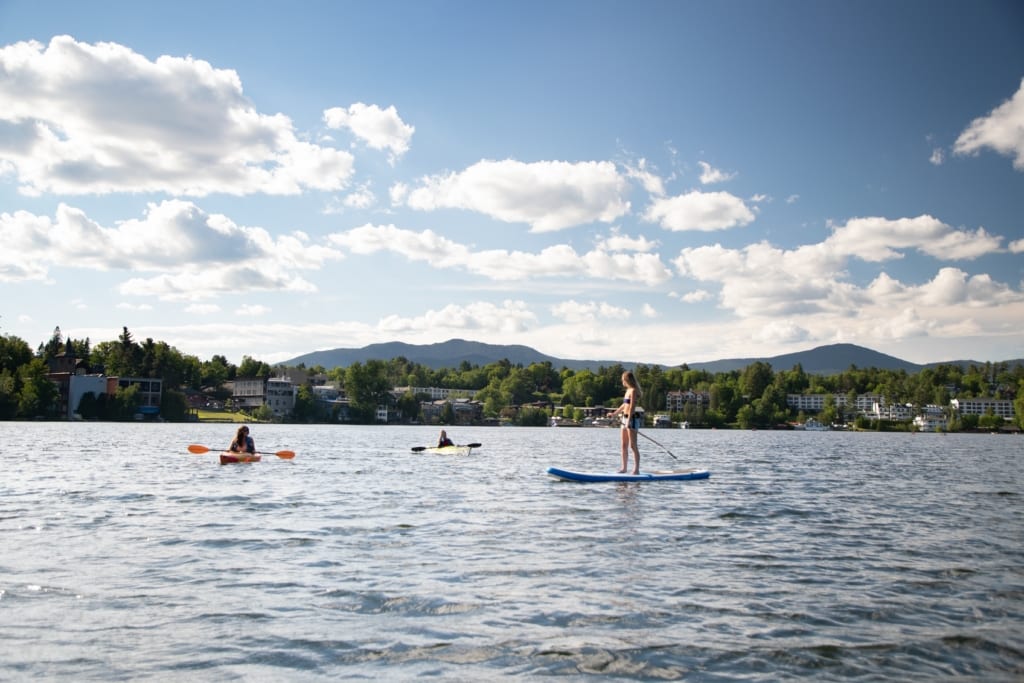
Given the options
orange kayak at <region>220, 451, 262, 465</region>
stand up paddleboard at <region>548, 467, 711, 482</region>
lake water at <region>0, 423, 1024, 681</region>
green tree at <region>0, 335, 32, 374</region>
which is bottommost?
orange kayak at <region>220, 451, 262, 465</region>

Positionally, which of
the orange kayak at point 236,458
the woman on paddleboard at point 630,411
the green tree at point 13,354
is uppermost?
the green tree at point 13,354

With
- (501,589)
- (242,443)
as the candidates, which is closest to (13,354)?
(242,443)

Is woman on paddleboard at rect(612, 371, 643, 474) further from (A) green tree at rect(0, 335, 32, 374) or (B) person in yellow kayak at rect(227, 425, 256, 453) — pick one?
(A) green tree at rect(0, 335, 32, 374)

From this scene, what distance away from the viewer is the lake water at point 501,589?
308 inches

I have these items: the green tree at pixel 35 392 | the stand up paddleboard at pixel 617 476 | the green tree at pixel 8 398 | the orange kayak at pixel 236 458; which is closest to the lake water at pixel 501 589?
the stand up paddleboard at pixel 617 476

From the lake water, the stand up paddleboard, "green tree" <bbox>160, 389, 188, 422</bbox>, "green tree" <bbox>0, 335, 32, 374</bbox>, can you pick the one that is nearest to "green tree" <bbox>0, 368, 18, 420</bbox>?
"green tree" <bbox>0, 335, 32, 374</bbox>

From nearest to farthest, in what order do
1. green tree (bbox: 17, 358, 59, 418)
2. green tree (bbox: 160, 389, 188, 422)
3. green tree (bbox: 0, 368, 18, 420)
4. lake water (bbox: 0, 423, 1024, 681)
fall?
lake water (bbox: 0, 423, 1024, 681)
green tree (bbox: 0, 368, 18, 420)
green tree (bbox: 17, 358, 59, 418)
green tree (bbox: 160, 389, 188, 422)

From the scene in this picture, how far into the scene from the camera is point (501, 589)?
1066 centimetres

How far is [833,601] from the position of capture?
34.1 feet

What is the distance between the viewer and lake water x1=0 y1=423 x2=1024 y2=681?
7.82 m

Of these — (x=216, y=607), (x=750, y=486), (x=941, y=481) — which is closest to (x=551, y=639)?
(x=216, y=607)

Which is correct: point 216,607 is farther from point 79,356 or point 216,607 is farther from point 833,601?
point 79,356

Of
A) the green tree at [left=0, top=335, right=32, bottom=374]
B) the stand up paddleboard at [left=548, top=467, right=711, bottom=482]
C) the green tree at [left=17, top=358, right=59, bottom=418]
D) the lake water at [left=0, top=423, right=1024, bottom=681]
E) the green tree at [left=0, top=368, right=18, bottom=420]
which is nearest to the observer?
the lake water at [left=0, top=423, right=1024, bottom=681]

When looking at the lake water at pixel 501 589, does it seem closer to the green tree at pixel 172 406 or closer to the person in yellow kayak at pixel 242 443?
the person in yellow kayak at pixel 242 443
